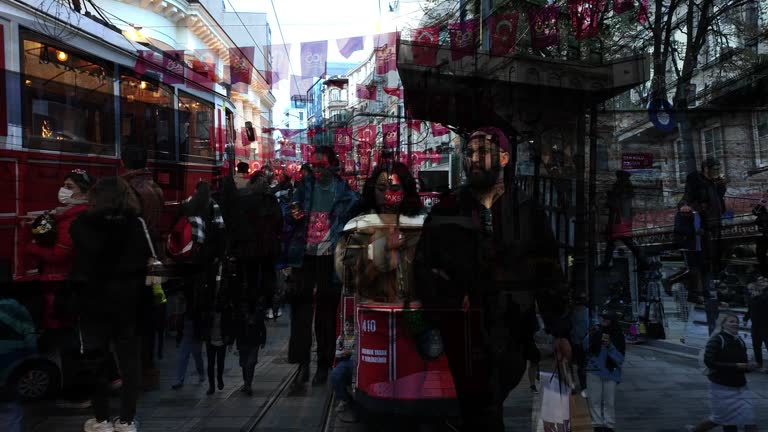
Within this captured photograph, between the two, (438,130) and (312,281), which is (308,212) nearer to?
(312,281)

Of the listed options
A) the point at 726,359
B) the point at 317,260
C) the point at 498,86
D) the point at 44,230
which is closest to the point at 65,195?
the point at 44,230

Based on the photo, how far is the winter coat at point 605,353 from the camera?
13.0 feet

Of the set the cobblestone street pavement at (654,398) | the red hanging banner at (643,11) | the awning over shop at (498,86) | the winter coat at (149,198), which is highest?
the red hanging banner at (643,11)

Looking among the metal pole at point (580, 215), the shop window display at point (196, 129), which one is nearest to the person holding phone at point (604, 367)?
the metal pole at point (580, 215)

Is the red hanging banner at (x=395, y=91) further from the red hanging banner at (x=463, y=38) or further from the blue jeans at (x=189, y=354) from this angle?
the blue jeans at (x=189, y=354)

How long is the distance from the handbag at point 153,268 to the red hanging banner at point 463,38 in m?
2.47

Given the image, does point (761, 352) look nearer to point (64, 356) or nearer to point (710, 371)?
point (710, 371)

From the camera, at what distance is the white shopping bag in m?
3.36

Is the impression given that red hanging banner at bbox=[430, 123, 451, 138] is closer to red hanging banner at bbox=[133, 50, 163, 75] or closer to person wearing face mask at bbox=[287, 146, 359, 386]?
person wearing face mask at bbox=[287, 146, 359, 386]

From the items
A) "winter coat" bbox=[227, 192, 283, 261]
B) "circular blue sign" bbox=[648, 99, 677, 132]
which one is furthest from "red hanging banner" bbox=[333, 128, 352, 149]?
"circular blue sign" bbox=[648, 99, 677, 132]

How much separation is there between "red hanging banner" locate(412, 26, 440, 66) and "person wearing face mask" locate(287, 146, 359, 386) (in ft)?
3.44

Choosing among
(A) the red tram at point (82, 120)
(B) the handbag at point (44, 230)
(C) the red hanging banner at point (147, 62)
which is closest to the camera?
(B) the handbag at point (44, 230)

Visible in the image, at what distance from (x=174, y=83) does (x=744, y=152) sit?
4.69 metres

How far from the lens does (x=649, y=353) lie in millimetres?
4199
